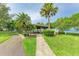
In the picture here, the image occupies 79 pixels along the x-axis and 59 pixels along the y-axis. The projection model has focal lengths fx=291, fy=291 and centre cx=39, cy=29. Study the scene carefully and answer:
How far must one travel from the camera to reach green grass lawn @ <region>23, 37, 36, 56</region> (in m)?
3.28

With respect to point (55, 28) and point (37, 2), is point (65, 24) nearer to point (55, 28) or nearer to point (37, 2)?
point (55, 28)

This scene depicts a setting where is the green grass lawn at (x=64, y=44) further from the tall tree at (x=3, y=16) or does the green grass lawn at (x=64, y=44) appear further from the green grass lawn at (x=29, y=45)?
the tall tree at (x=3, y=16)

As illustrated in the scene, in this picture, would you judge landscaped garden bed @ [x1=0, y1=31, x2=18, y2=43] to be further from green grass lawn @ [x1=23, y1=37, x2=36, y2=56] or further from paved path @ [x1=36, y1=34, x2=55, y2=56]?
paved path @ [x1=36, y1=34, x2=55, y2=56]

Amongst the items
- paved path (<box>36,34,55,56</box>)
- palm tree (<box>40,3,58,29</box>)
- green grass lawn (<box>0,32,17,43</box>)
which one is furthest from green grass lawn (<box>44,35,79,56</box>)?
green grass lawn (<box>0,32,17,43</box>)

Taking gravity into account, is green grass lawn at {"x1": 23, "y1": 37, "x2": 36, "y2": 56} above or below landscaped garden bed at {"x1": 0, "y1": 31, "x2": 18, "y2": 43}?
below

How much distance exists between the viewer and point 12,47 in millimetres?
3303

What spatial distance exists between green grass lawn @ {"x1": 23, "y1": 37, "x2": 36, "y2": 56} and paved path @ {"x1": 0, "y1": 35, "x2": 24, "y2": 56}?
0.17ft

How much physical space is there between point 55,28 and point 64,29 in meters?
0.10

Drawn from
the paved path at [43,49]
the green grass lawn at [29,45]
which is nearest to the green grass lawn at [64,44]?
the paved path at [43,49]

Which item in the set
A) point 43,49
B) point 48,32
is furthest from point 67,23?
point 43,49

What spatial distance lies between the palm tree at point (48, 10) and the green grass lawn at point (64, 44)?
0.85 feet

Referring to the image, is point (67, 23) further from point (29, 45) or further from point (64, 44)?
point (29, 45)

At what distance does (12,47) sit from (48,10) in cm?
59

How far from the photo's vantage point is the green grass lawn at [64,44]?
10.7 ft
